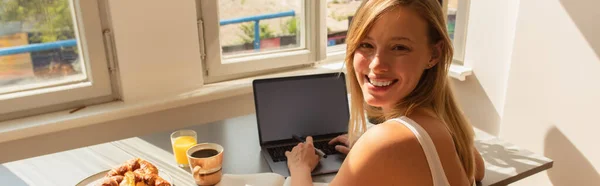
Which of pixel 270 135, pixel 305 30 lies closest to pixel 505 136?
pixel 305 30

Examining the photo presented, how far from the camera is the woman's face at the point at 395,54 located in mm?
937

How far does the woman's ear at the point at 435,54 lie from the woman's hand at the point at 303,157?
17.8 inches

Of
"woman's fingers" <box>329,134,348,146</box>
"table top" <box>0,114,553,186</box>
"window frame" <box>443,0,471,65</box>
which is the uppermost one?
"window frame" <box>443,0,471,65</box>

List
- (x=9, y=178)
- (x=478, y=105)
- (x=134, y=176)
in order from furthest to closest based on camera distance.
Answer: (x=478, y=105), (x=9, y=178), (x=134, y=176)

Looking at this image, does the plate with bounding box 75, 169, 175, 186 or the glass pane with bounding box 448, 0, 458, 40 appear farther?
the glass pane with bounding box 448, 0, 458, 40

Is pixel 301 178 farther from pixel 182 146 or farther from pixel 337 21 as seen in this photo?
pixel 337 21

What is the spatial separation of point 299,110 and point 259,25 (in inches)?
33.1

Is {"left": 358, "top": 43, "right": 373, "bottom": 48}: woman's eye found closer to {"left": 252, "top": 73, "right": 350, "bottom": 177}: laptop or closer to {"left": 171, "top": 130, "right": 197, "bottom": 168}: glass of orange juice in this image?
{"left": 252, "top": 73, "right": 350, "bottom": 177}: laptop

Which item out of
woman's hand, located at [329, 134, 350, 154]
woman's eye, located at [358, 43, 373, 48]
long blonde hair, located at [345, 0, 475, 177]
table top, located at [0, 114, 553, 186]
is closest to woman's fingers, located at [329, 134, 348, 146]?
woman's hand, located at [329, 134, 350, 154]

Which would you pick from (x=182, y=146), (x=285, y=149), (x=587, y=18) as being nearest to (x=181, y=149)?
(x=182, y=146)

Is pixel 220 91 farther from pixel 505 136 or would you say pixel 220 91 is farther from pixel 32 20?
pixel 505 136

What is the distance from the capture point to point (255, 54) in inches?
89.0

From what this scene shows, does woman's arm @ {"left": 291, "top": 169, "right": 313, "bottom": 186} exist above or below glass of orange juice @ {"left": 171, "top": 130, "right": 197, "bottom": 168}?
below

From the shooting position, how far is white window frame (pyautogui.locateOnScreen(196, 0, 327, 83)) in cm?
204
